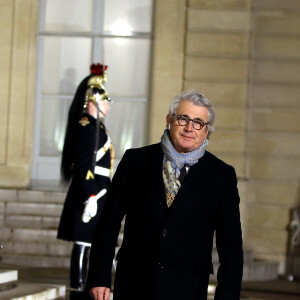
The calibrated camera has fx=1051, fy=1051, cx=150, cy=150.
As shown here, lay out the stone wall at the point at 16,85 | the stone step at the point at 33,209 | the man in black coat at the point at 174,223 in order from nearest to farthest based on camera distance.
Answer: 1. the man in black coat at the point at 174,223
2. the stone step at the point at 33,209
3. the stone wall at the point at 16,85

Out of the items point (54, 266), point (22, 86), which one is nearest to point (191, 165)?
point (54, 266)

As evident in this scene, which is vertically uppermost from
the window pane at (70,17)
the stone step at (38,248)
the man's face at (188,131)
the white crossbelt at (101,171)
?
the window pane at (70,17)

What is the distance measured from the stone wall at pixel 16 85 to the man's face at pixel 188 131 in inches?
327

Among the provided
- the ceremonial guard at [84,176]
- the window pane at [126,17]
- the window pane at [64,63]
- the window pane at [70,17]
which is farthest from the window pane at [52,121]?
the ceremonial guard at [84,176]

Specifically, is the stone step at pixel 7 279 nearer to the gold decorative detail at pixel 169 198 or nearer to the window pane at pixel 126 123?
the gold decorative detail at pixel 169 198

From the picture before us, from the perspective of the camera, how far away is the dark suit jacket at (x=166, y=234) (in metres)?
4.08

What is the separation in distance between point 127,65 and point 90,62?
1.49 ft

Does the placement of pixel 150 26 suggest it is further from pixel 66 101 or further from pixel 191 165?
pixel 191 165

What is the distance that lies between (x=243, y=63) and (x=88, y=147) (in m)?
4.48

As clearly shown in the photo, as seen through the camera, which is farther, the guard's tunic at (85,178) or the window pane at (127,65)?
the window pane at (127,65)

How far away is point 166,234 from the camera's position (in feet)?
13.3

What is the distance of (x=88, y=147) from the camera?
25.8 feet

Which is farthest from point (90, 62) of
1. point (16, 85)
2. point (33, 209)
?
point (33, 209)

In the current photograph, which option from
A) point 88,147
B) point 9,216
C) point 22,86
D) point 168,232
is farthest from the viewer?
point 22,86
